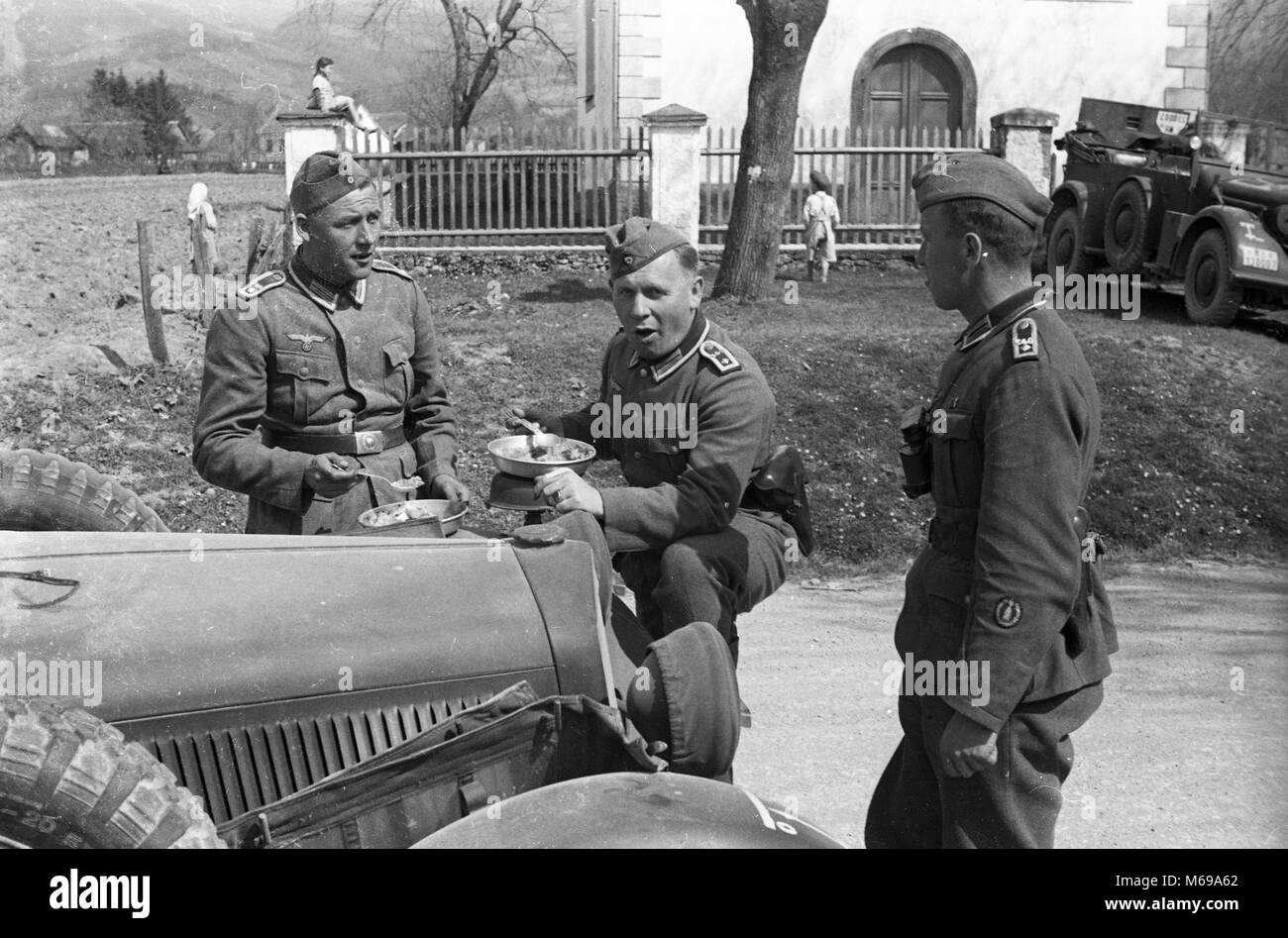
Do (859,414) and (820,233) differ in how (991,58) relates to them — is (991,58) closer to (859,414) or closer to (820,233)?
(820,233)

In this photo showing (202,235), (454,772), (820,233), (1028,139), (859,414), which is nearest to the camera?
(454,772)

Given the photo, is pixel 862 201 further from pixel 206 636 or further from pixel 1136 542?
pixel 206 636

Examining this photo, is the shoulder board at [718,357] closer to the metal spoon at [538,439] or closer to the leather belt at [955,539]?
the metal spoon at [538,439]

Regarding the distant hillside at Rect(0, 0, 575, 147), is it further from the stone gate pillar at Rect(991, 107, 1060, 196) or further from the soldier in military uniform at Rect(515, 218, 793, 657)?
Answer: the soldier in military uniform at Rect(515, 218, 793, 657)

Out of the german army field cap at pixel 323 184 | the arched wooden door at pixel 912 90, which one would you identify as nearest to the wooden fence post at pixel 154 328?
the german army field cap at pixel 323 184

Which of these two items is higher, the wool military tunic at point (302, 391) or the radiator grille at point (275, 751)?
the wool military tunic at point (302, 391)

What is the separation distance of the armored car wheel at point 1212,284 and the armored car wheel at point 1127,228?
1.95ft

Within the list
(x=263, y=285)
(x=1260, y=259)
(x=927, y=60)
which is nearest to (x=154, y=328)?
(x=263, y=285)

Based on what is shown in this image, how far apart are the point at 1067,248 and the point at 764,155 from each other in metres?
4.08

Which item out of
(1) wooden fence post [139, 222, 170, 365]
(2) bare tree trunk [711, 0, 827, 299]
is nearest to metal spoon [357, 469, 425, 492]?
(1) wooden fence post [139, 222, 170, 365]

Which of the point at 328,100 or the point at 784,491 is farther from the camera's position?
the point at 328,100

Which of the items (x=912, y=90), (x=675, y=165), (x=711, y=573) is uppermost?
(x=912, y=90)

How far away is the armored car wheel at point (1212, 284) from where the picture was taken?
12.4 m

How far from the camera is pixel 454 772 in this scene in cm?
260
